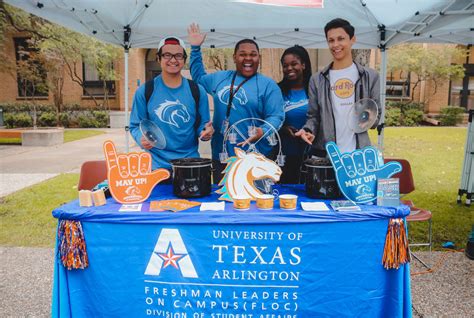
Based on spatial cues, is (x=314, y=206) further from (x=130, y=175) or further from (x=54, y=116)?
(x=54, y=116)

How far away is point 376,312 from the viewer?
7.40ft

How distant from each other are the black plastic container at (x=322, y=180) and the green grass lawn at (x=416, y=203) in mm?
2504

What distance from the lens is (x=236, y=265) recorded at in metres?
2.20

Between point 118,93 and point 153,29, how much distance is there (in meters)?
15.6

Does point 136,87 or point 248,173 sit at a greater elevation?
point 136,87

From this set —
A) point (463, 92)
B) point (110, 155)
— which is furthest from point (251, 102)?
point (463, 92)

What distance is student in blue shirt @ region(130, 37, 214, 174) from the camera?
279 cm

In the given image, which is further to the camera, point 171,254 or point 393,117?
point 393,117

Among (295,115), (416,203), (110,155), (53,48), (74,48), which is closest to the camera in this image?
(110,155)

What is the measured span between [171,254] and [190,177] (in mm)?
481

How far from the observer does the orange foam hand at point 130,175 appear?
234 cm

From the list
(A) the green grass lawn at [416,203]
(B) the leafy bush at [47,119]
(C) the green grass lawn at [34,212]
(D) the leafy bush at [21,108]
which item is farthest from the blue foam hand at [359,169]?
(D) the leafy bush at [21,108]

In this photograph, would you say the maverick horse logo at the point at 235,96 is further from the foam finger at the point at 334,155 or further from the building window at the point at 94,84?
the building window at the point at 94,84

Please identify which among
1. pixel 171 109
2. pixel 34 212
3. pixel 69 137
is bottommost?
pixel 34 212
